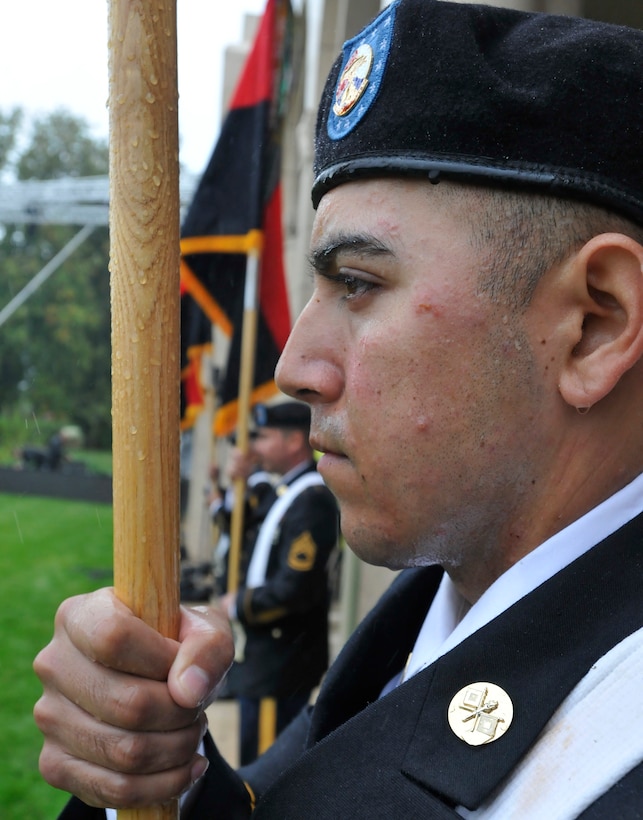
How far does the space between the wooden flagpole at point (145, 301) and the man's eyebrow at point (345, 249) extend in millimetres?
312

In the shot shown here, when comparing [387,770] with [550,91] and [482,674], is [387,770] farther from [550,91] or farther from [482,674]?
[550,91]

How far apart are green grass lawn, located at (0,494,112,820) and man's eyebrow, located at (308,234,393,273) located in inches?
41.6

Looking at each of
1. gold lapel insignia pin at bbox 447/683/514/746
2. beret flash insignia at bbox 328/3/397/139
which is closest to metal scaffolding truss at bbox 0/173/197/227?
beret flash insignia at bbox 328/3/397/139

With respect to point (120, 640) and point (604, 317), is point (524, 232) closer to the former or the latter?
point (604, 317)

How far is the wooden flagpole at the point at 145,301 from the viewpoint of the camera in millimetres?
1098

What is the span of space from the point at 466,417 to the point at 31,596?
1265cm

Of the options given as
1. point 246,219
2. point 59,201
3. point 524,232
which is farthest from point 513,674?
point 59,201

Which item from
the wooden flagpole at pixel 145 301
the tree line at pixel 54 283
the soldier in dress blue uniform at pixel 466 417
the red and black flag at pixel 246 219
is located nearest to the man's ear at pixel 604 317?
the soldier in dress blue uniform at pixel 466 417

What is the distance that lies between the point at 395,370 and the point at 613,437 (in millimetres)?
360

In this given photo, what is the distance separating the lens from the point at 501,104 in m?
1.26

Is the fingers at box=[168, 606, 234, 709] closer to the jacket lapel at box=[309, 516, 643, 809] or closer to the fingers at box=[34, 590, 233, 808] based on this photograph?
the fingers at box=[34, 590, 233, 808]

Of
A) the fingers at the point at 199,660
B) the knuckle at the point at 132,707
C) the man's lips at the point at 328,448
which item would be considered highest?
the man's lips at the point at 328,448

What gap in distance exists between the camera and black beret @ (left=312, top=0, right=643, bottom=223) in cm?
124

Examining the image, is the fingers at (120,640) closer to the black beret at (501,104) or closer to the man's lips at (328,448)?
the man's lips at (328,448)
